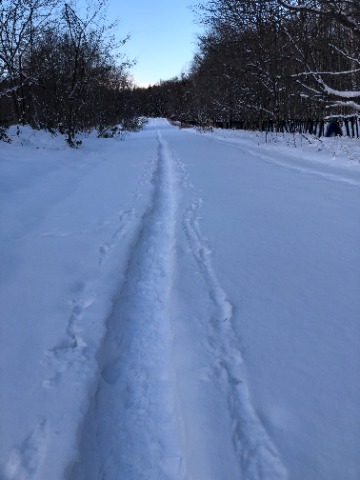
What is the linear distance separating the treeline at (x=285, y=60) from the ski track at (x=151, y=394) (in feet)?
32.1

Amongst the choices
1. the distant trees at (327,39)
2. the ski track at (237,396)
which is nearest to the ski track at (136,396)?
the ski track at (237,396)

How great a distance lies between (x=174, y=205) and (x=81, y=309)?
11.6ft

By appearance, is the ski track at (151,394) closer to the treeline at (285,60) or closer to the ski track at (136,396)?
the ski track at (136,396)

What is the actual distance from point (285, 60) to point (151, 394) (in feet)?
54.0

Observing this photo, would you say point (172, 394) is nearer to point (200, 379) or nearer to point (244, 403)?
point (200, 379)

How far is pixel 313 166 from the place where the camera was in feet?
33.9

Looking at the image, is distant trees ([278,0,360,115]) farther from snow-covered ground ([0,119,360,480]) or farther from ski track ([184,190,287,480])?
ski track ([184,190,287,480])

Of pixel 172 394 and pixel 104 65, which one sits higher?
pixel 104 65

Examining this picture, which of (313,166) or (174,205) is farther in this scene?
(313,166)

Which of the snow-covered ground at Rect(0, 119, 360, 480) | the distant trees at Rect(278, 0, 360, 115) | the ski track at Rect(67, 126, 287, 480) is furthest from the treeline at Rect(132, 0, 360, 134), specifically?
the ski track at Rect(67, 126, 287, 480)

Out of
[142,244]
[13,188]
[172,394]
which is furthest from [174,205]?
[172,394]

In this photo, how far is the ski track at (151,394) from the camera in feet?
5.66

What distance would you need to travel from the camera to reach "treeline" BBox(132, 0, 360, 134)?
12336 millimetres

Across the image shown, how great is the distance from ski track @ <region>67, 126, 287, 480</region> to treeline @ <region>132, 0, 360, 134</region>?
9788 mm
